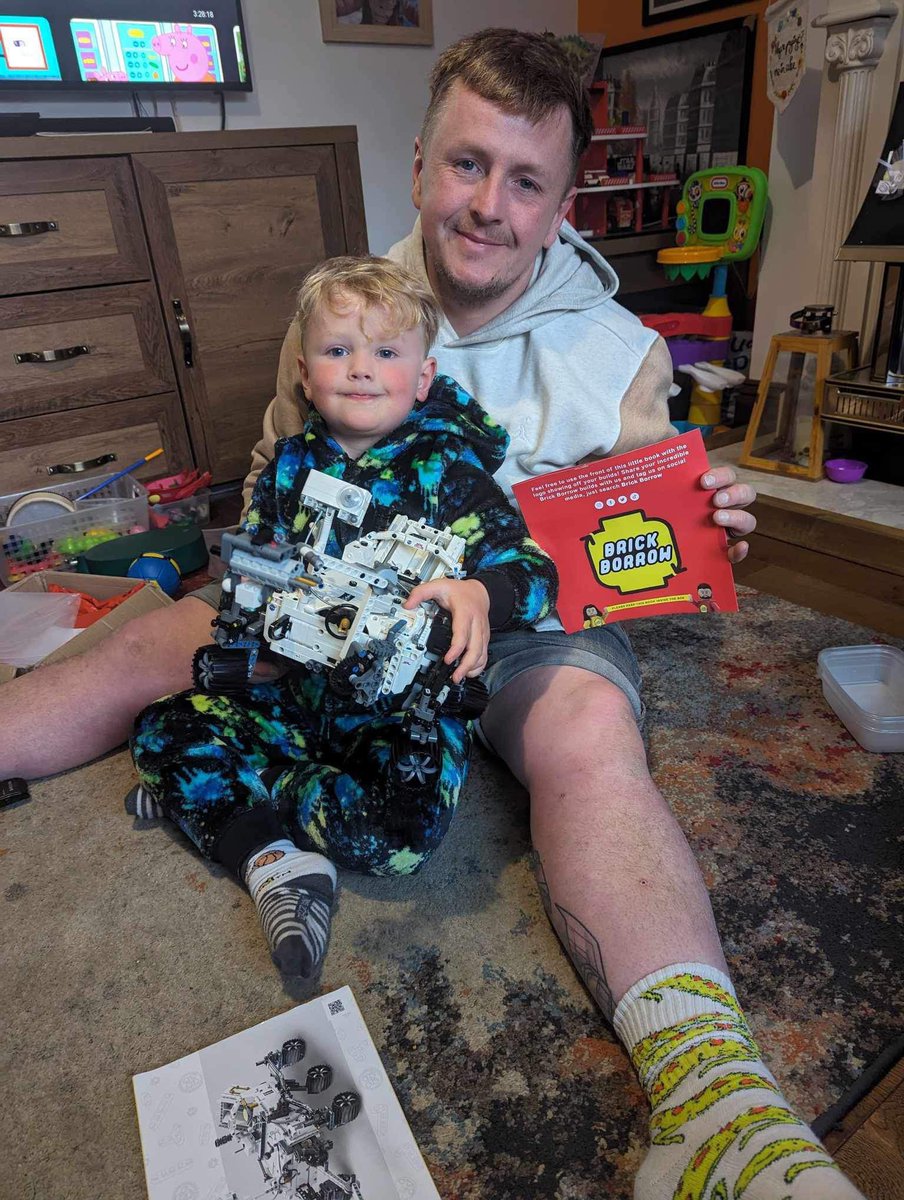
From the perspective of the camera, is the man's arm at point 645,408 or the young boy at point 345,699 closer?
the young boy at point 345,699

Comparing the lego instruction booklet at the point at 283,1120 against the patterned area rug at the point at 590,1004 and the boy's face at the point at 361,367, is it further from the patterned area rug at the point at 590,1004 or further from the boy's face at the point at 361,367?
the boy's face at the point at 361,367

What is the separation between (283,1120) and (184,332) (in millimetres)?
2059

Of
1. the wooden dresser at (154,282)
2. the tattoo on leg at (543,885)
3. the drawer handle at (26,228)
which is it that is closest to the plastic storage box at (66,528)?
the wooden dresser at (154,282)

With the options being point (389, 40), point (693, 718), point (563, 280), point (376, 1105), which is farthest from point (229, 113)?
point (376, 1105)

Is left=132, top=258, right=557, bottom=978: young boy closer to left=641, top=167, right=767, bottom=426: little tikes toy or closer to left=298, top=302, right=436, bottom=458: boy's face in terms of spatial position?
left=298, top=302, right=436, bottom=458: boy's face

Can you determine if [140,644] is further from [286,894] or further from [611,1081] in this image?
[611,1081]

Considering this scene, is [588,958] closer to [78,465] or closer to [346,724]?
[346,724]

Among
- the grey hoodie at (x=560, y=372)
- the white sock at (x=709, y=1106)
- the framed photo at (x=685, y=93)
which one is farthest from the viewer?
the framed photo at (x=685, y=93)

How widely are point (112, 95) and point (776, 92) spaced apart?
2107 millimetres

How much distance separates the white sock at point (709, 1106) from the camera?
0.61 metres

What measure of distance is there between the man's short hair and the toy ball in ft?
Result: 3.54

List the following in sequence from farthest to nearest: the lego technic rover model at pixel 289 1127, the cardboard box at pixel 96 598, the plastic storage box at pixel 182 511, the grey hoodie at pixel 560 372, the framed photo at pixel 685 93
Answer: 1. the framed photo at pixel 685 93
2. the plastic storage box at pixel 182 511
3. the cardboard box at pixel 96 598
4. the grey hoodie at pixel 560 372
5. the lego technic rover model at pixel 289 1127

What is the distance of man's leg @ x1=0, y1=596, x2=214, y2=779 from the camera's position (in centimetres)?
121

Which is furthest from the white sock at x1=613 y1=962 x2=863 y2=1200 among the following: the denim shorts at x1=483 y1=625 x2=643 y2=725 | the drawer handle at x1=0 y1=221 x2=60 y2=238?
the drawer handle at x1=0 y1=221 x2=60 y2=238
